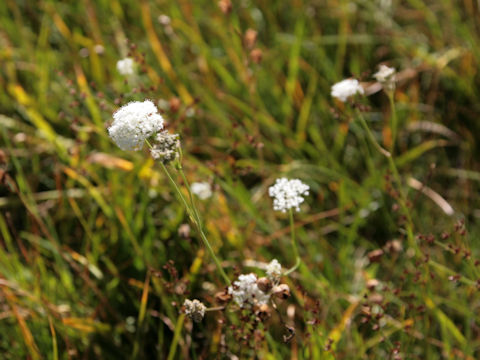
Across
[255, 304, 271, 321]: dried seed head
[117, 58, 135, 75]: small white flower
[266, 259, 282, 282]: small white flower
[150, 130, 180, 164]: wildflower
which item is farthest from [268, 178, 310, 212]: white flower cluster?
[117, 58, 135, 75]: small white flower

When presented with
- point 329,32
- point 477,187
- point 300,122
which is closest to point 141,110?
point 300,122


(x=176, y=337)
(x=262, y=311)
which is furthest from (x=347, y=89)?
(x=176, y=337)

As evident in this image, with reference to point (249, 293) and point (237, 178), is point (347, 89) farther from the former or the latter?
point (249, 293)

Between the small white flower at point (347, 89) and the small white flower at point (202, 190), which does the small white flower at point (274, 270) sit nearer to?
the small white flower at point (347, 89)

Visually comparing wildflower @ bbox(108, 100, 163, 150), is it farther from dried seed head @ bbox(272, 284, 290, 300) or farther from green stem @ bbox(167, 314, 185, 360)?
green stem @ bbox(167, 314, 185, 360)

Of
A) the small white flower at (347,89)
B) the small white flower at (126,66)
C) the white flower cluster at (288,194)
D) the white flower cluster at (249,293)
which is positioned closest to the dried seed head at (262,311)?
the white flower cluster at (249,293)

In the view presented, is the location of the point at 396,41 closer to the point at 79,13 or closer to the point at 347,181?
the point at 347,181
